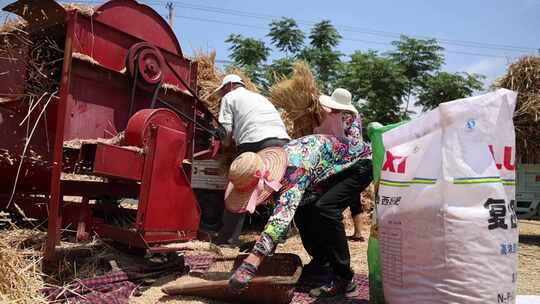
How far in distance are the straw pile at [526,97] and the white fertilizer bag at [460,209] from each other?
17.3ft

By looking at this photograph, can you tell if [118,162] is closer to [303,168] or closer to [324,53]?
[303,168]

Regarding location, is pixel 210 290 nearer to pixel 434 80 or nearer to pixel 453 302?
pixel 453 302

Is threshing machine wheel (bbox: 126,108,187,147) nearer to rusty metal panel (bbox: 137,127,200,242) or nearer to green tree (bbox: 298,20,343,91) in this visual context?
rusty metal panel (bbox: 137,127,200,242)

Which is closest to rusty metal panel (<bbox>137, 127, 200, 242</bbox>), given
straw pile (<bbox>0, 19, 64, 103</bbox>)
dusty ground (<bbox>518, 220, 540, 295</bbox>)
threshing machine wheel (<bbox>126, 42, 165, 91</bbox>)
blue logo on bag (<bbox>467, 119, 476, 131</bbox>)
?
threshing machine wheel (<bbox>126, 42, 165, 91</bbox>)

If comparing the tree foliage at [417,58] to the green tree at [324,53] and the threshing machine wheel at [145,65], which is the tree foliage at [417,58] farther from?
the threshing machine wheel at [145,65]

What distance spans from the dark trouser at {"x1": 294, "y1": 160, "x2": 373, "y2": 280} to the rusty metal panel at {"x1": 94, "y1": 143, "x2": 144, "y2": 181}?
3.89 ft

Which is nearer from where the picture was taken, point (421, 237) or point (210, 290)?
point (421, 237)

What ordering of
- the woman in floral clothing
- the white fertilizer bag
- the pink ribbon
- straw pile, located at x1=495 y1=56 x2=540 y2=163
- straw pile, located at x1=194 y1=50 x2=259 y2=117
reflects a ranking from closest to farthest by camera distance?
the white fertilizer bag
the woman in floral clothing
the pink ribbon
straw pile, located at x1=194 y1=50 x2=259 y2=117
straw pile, located at x1=495 y1=56 x2=540 y2=163

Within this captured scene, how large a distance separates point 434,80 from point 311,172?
36.8 ft

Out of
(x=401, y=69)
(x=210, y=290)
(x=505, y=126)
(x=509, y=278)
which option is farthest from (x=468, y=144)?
(x=401, y=69)

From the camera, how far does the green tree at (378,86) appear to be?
12836 millimetres

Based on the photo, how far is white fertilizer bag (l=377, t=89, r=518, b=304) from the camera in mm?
2266

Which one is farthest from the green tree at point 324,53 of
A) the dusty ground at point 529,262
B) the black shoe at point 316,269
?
the black shoe at point 316,269

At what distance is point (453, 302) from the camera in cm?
227
